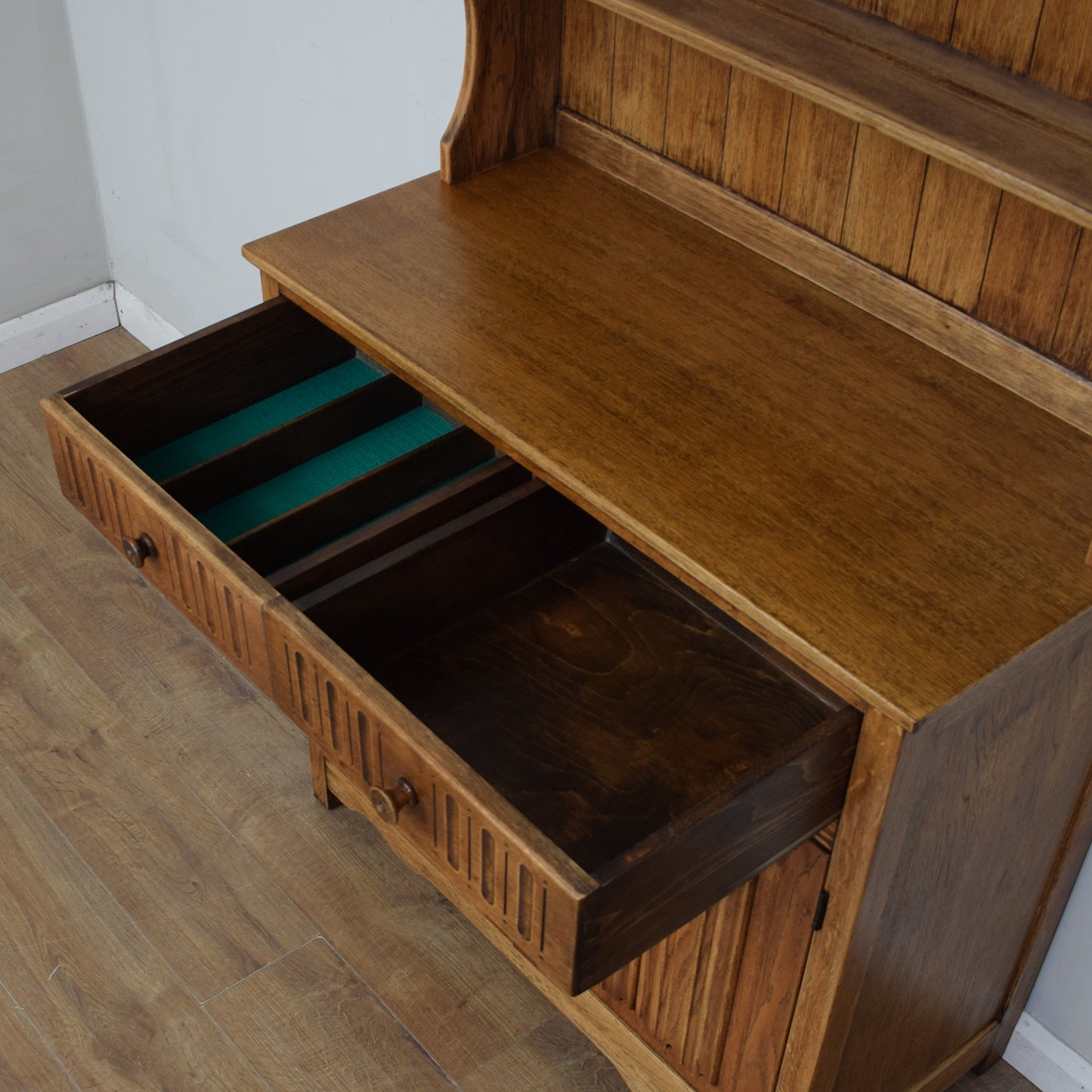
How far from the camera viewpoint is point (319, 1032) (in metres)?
1.87

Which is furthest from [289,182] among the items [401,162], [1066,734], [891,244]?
[1066,734]

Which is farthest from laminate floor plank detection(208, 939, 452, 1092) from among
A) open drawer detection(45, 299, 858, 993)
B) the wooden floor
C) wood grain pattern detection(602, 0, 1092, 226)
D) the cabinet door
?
wood grain pattern detection(602, 0, 1092, 226)

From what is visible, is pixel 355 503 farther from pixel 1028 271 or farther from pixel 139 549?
pixel 1028 271

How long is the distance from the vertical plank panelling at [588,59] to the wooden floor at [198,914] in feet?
3.63

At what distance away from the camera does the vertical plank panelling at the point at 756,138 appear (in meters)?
1.54

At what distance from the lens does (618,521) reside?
125 centimetres

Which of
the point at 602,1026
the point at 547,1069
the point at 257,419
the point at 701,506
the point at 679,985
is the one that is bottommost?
the point at 547,1069

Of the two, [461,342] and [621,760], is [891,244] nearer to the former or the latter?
[461,342]

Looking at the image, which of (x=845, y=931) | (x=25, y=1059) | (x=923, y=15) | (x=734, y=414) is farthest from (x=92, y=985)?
(x=923, y=15)

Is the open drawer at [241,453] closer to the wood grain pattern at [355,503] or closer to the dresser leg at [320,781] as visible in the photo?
the wood grain pattern at [355,503]

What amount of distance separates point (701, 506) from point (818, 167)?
0.49m

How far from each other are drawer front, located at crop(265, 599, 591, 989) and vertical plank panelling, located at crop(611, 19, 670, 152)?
777 millimetres

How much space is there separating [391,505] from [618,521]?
0.42 meters

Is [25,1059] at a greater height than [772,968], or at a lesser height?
lesser
